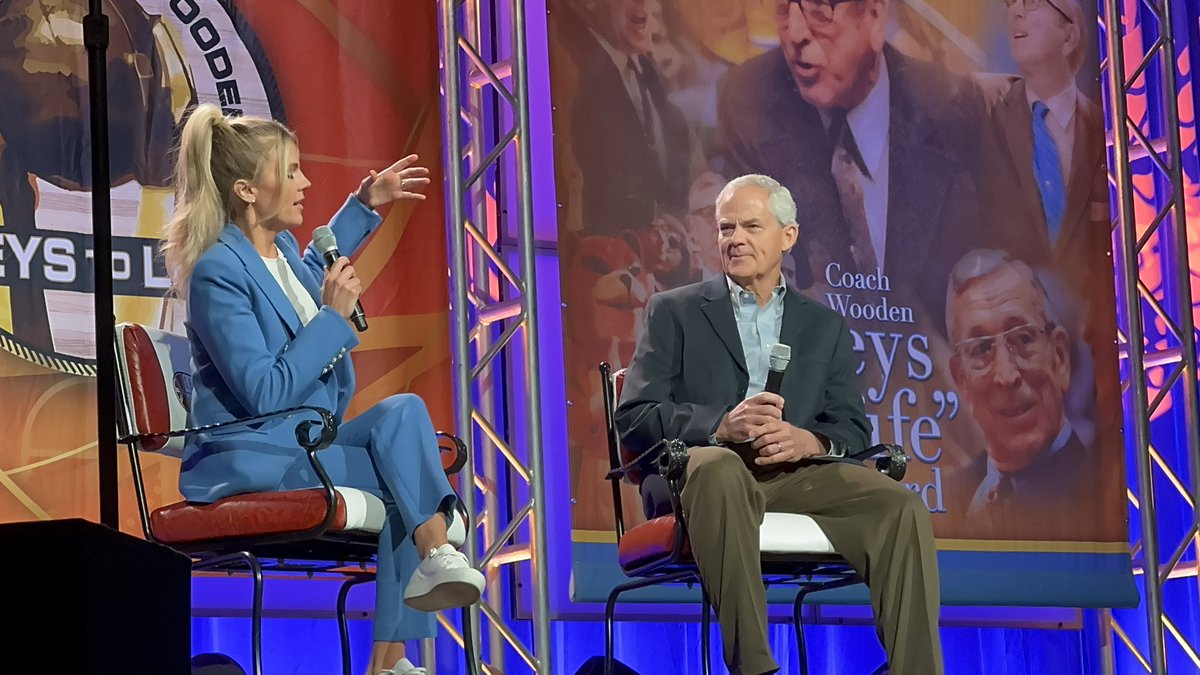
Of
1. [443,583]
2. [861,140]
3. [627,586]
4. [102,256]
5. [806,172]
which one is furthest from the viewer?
[861,140]

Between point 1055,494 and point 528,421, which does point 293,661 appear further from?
point 1055,494

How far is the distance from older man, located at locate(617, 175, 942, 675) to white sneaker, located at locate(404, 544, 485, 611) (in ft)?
1.85

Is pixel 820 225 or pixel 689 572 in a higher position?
pixel 820 225

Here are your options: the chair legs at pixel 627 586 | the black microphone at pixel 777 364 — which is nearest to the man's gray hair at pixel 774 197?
the black microphone at pixel 777 364

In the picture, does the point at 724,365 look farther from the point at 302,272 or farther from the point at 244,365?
the point at 244,365

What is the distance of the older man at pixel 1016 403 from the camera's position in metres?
5.33

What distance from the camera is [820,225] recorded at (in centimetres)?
520

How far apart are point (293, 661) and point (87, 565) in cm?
298

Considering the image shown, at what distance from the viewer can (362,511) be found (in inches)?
139

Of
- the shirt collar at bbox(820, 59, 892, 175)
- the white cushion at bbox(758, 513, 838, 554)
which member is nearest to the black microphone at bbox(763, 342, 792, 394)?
the white cushion at bbox(758, 513, 838, 554)

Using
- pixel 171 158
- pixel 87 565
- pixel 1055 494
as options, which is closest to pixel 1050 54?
pixel 1055 494

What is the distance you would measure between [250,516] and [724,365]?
4.26ft

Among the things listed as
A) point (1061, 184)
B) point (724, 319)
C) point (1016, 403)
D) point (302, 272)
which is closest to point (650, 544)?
point (724, 319)

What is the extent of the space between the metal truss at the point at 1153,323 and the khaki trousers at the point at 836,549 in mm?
1876
